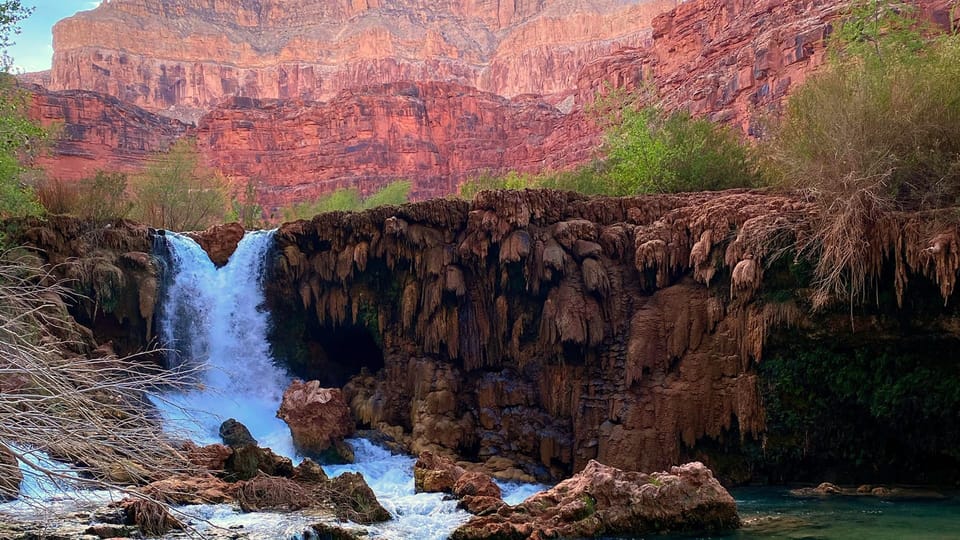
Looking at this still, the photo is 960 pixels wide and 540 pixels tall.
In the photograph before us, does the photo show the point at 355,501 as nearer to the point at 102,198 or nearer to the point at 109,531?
the point at 109,531

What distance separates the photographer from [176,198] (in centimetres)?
3912

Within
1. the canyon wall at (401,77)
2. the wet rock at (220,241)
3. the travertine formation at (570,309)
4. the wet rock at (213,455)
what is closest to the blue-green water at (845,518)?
the travertine formation at (570,309)

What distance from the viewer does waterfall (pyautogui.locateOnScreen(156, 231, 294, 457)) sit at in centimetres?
2456

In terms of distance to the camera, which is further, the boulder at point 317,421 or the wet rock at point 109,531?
the boulder at point 317,421

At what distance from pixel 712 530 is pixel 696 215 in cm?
830

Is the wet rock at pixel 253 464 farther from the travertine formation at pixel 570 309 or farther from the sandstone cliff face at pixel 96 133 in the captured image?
Result: the sandstone cliff face at pixel 96 133

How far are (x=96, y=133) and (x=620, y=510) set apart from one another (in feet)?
251

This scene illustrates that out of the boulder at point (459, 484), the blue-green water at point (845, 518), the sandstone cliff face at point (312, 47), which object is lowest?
the blue-green water at point (845, 518)

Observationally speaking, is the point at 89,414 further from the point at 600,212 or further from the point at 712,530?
the point at 600,212

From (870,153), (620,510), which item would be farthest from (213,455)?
(870,153)

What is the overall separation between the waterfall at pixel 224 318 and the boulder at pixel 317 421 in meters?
3.42

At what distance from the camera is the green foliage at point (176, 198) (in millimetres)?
38500

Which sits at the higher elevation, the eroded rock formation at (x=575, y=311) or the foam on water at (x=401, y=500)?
the eroded rock formation at (x=575, y=311)

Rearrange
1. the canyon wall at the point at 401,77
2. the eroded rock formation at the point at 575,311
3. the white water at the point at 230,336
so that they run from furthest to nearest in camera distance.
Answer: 1. the canyon wall at the point at 401,77
2. the white water at the point at 230,336
3. the eroded rock formation at the point at 575,311
